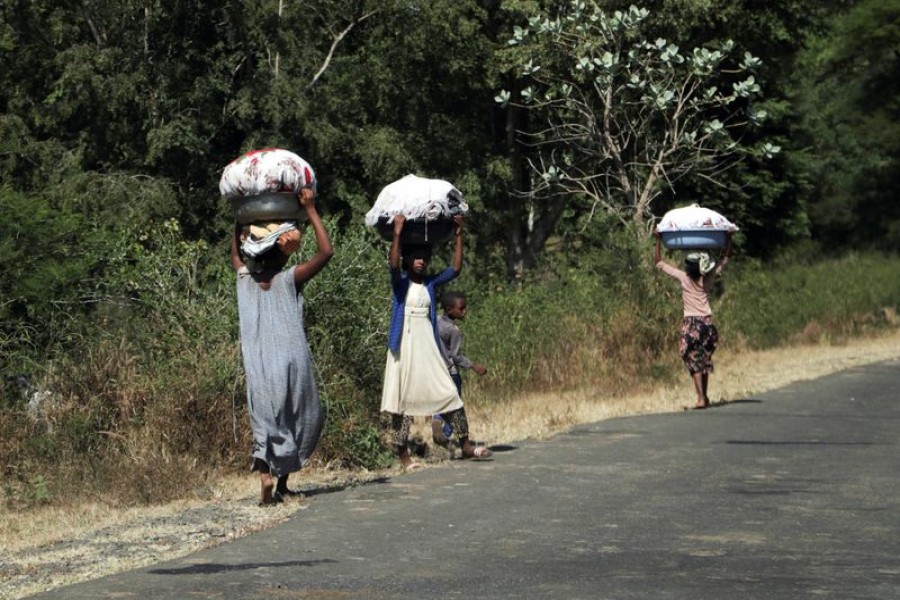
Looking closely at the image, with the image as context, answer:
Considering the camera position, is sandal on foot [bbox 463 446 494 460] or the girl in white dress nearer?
the girl in white dress

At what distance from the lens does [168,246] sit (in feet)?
45.6

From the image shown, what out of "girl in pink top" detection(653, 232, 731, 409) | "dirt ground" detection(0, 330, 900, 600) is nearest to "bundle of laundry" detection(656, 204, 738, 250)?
"girl in pink top" detection(653, 232, 731, 409)

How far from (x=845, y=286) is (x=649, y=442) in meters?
23.7

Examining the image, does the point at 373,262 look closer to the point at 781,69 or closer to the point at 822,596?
the point at 822,596

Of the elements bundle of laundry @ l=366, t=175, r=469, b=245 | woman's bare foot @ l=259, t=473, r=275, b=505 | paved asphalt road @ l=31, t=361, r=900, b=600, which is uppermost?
bundle of laundry @ l=366, t=175, r=469, b=245

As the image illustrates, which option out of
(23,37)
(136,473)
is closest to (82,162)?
(23,37)

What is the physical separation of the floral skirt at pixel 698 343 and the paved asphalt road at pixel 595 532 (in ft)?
11.1

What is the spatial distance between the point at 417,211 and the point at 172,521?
3.45 meters

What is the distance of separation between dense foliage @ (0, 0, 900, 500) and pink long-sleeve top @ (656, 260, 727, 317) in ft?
7.82

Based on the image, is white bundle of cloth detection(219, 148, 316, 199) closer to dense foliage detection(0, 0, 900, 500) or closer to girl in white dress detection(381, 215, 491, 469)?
girl in white dress detection(381, 215, 491, 469)

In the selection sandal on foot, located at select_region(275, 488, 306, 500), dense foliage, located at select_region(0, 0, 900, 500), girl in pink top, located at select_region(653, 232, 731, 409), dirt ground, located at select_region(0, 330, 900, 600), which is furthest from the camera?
girl in pink top, located at select_region(653, 232, 731, 409)

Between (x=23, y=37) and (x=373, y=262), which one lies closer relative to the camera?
(x=373, y=262)

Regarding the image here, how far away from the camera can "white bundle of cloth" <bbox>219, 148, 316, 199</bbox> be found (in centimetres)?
1062

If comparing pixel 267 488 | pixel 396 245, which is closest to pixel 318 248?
pixel 267 488
